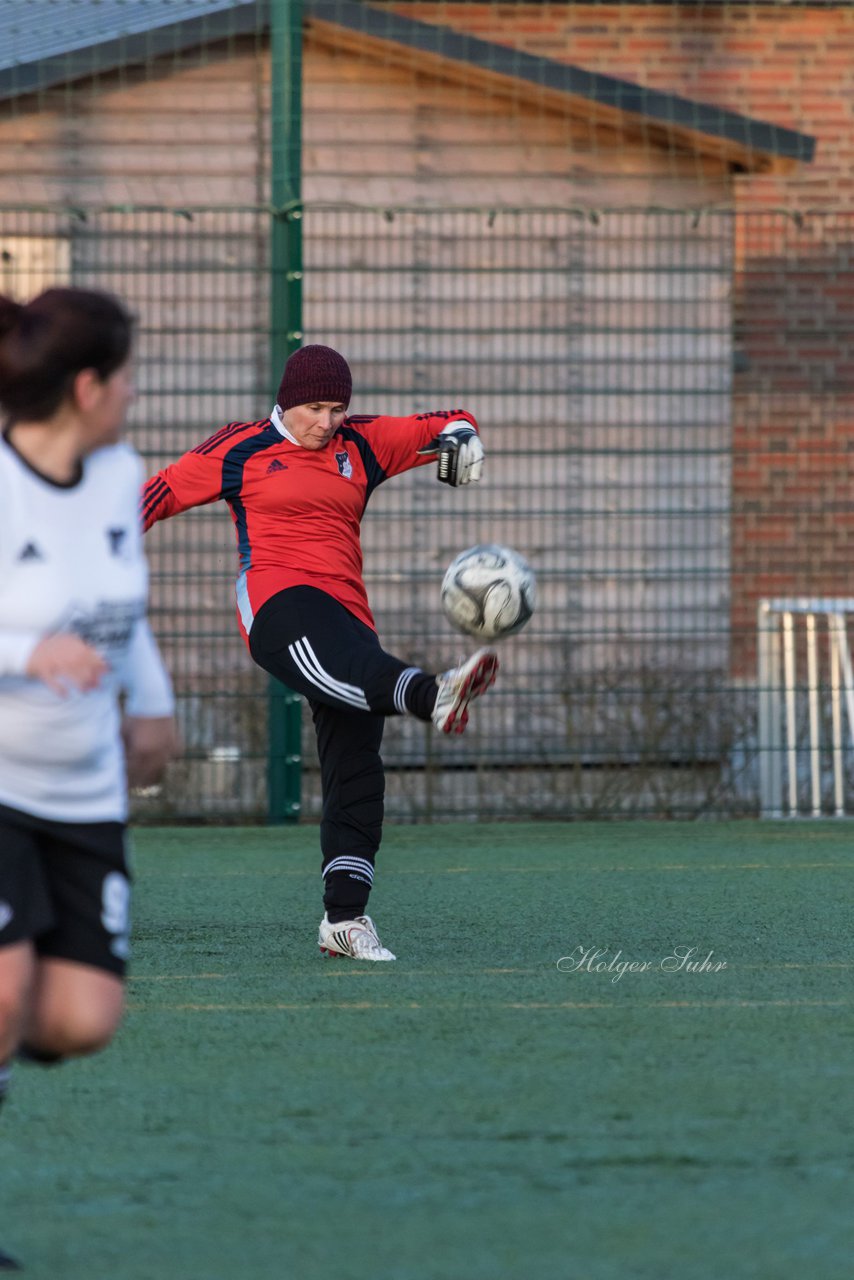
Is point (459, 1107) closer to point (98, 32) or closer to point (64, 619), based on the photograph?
point (64, 619)

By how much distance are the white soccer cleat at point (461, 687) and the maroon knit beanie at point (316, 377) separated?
3.23 ft

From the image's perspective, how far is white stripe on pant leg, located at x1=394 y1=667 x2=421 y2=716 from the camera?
5.74m

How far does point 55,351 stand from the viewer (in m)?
3.23

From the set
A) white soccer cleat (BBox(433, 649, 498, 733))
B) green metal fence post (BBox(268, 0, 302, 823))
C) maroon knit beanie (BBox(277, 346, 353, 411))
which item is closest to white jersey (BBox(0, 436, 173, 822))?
white soccer cleat (BBox(433, 649, 498, 733))

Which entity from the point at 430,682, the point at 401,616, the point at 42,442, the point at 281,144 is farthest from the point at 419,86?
the point at 42,442

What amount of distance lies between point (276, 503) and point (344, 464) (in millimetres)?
254

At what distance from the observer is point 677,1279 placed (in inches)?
118

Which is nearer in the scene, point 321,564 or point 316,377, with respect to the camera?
point 316,377

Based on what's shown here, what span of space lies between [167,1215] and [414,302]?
7.82m

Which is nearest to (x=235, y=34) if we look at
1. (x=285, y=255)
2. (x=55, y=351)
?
(x=285, y=255)

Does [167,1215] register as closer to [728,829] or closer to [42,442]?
[42,442]

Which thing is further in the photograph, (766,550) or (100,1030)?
(766,550)

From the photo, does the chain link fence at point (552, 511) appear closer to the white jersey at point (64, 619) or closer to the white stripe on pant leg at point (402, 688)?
the white stripe on pant leg at point (402, 688)

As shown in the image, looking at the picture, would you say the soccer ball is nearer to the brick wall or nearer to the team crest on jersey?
the team crest on jersey
